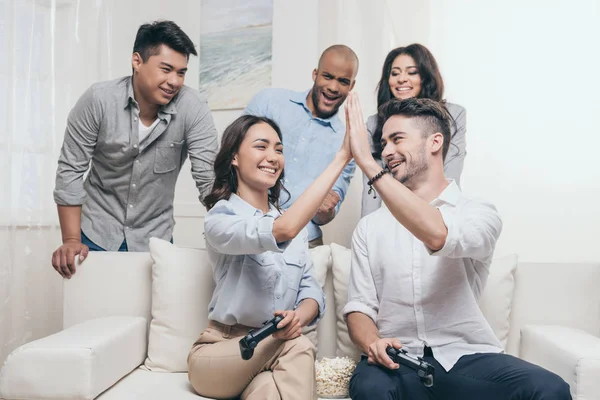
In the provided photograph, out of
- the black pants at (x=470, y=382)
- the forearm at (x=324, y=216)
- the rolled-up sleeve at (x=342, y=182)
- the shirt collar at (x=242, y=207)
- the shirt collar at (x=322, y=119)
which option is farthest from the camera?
the shirt collar at (x=322, y=119)

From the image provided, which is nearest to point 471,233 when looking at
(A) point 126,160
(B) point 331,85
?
(B) point 331,85

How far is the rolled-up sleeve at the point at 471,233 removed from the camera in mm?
1617

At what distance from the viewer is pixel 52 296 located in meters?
2.87

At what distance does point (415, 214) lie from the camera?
1.60 meters

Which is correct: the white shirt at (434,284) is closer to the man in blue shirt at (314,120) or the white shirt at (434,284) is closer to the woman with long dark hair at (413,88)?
the woman with long dark hair at (413,88)

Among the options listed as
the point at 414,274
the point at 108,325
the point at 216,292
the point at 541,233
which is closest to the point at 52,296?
the point at 108,325

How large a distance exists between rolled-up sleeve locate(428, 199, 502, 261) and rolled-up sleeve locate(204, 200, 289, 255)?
0.43 metres

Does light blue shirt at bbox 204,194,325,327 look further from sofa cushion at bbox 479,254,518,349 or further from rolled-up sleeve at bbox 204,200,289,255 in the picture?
sofa cushion at bbox 479,254,518,349

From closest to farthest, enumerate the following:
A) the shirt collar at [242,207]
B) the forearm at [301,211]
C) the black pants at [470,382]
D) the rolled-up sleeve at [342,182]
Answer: the black pants at [470,382] → the forearm at [301,211] → the shirt collar at [242,207] → the rolled-up sleeve at [342,182]

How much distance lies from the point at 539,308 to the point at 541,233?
1.24 metres

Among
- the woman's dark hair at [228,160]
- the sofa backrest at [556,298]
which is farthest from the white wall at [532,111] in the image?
the woman's dark hair at [228,160]

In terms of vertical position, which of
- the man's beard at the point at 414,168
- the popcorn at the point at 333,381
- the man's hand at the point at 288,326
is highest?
the man's beard at the point at 414,168

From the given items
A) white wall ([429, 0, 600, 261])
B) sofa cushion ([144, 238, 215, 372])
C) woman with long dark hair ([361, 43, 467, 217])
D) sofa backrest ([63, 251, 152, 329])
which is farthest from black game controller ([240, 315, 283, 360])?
white wall ([429, 0, 600, 261])

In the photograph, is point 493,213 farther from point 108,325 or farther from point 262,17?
point 262,17
